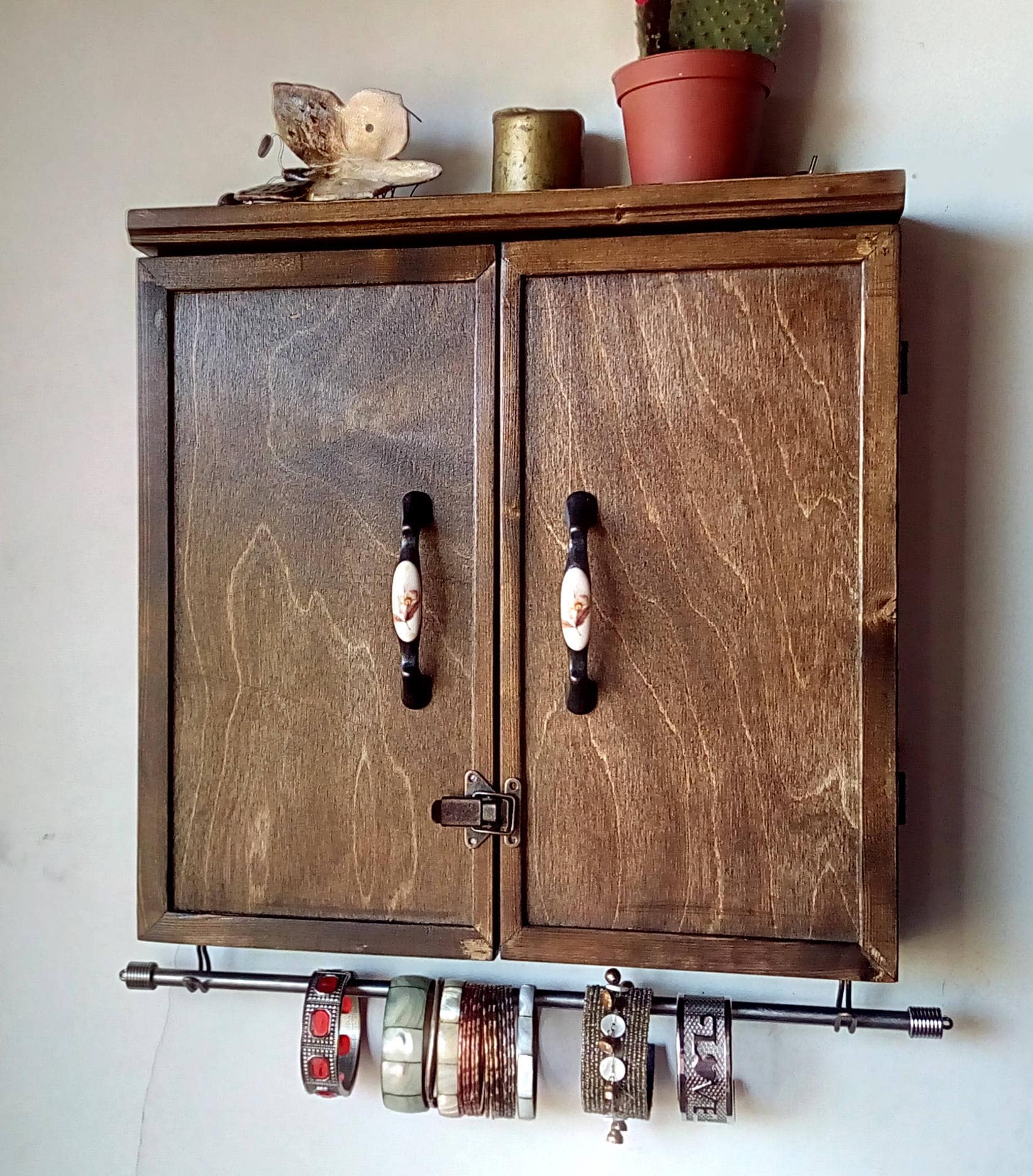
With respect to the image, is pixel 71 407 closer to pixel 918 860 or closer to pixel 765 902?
pixel 765 902

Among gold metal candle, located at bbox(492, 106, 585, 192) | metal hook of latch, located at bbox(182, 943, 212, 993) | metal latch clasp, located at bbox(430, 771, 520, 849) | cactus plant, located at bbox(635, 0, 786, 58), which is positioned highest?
cactus plant, located at bbox(635, 0, 786, 58)

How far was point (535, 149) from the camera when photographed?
3.31 feet

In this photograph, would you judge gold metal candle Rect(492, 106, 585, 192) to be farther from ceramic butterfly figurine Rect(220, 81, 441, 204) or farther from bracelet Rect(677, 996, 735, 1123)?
bracelet Rect(677, 996, 735, 1123)

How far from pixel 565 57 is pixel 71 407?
691 mm

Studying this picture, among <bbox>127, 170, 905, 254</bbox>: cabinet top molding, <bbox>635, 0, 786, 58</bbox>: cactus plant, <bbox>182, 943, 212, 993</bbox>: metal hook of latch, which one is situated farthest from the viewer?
<bbox>182, 943, 212, 993</bbox>: metal hook of latch

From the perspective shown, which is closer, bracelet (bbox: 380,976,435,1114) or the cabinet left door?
the cabinet left door

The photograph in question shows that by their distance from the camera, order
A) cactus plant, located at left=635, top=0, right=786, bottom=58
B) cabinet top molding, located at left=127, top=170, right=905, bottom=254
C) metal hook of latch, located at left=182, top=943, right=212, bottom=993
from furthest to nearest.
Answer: metal hook of latch, located at left=182, top=943, right=212, bottom=993, cactus plant, located at left=635, top=0, right=786, bottom=58, cabinet top molding, located at left=127, top=170, right=905, bottom=254

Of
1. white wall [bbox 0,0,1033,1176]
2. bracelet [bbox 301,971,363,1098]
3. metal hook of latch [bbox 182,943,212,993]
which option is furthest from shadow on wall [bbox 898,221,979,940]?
metal hook of latch [bbox 182,943,212,993]

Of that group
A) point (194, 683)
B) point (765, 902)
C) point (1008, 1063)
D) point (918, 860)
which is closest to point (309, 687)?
point (194, 683)

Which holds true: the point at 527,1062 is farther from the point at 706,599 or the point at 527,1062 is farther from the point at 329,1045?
the point at 706,599

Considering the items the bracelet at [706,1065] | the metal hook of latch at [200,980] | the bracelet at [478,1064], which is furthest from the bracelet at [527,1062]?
the metal hook of latch at [200,980]

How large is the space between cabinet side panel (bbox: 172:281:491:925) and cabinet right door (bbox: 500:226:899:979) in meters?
0.06

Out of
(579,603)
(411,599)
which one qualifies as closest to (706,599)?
(579,603)

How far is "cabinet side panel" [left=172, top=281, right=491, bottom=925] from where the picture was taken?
0.92 meters
